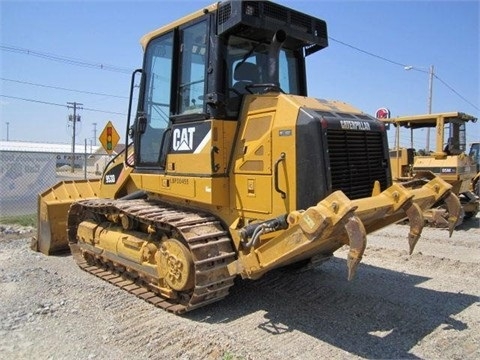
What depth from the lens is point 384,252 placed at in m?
7.98

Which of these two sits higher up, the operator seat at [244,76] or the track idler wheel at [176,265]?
the operator seat at [244,76]

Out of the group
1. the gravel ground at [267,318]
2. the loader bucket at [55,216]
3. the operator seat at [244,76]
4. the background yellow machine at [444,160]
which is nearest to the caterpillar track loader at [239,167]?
the operator seat at [244,76]

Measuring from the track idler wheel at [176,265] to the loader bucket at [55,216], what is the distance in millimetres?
3403

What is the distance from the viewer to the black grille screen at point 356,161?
4477 mm

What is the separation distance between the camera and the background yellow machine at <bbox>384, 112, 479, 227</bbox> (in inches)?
448

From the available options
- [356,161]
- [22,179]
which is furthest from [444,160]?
[22,179]

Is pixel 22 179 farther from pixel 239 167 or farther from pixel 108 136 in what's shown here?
pixel 239 167

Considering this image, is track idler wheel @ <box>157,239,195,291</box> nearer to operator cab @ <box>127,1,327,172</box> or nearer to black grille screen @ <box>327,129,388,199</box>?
operator cab @ <box>127,1,327,172</box>

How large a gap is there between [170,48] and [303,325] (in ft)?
11.8

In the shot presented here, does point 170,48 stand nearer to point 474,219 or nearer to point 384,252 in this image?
point 384,252

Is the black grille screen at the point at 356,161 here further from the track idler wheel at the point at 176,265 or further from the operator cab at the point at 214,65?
the track idler wheel at the point at 176,265

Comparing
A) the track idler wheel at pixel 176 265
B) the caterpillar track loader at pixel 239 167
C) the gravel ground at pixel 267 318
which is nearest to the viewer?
the gravel ground at pixel 267 318

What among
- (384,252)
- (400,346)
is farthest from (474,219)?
(400,346)

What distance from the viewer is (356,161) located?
4738 mm
